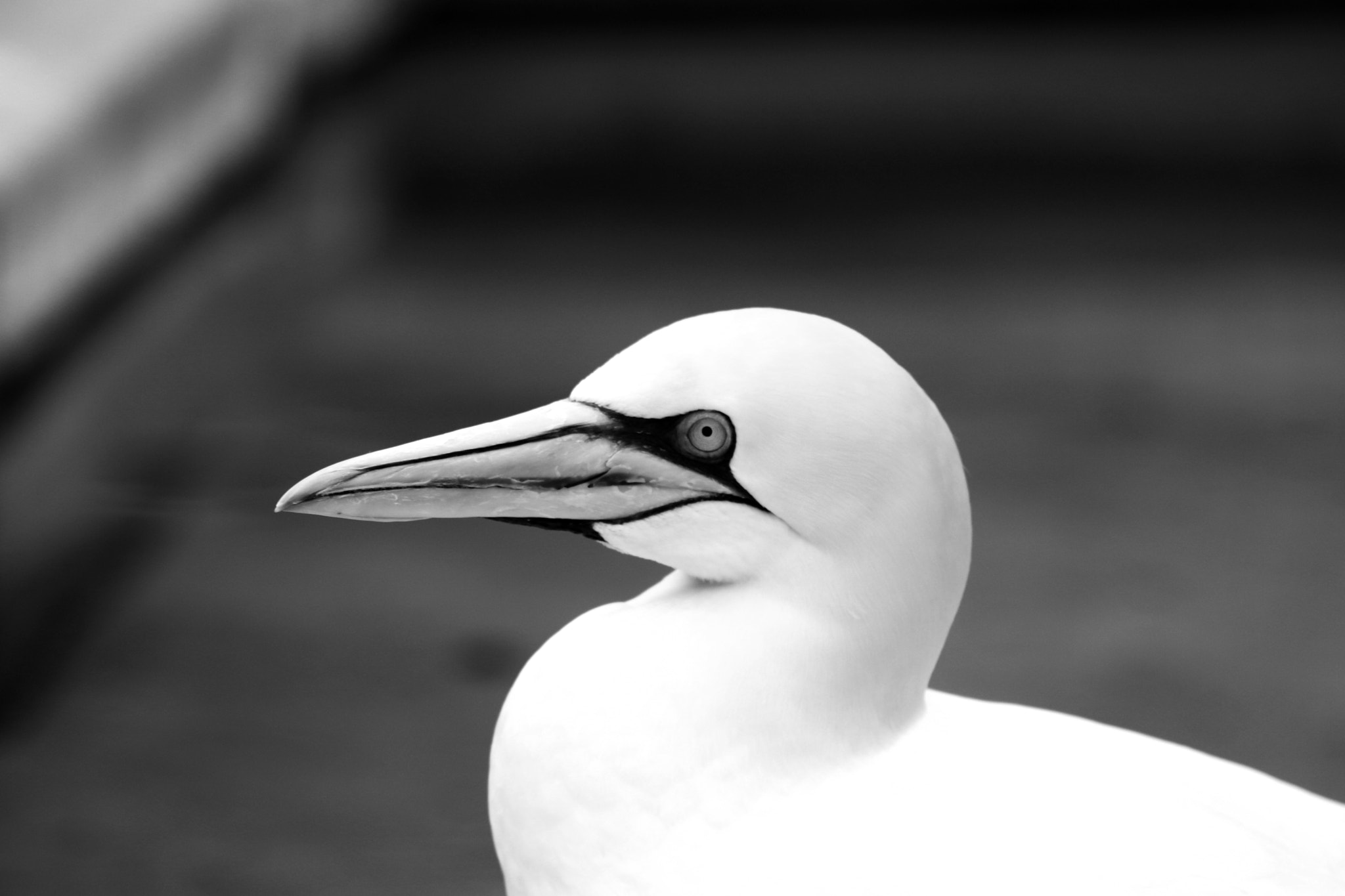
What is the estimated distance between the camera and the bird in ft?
4.35

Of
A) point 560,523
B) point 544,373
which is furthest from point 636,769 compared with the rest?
point 544,373

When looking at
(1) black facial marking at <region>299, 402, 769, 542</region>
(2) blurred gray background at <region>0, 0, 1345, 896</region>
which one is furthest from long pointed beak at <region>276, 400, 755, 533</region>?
(2) blurred gray background at <region>0, 0, 1345, 896</region>

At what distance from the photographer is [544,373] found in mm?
4082

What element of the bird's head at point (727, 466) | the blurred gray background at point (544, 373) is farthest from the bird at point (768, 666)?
the blurred gray background at point (544, 373)

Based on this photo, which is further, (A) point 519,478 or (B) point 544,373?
(B) point 544,373

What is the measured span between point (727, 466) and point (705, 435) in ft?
0.10

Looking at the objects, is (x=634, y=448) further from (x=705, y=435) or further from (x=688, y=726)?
(x=688, y=726)

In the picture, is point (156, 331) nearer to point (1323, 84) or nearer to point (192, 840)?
point (192, 840)

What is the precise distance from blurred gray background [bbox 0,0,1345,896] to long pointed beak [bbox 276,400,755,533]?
1224mm

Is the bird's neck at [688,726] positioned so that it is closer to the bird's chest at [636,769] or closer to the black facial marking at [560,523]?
the bird's chest at [636,769]

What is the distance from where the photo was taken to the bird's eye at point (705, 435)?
1.35 m

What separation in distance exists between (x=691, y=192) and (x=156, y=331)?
1.94 m

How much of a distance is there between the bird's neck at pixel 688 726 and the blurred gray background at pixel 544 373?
1.18 metres

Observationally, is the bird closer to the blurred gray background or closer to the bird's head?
the bird's head
